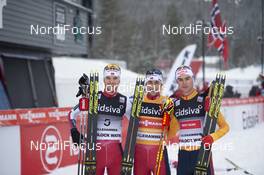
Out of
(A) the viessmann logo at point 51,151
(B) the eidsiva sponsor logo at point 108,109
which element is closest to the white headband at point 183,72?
(B) the eidsiva sponsor logo at point 108,109

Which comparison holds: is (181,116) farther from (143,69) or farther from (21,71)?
(143,69)

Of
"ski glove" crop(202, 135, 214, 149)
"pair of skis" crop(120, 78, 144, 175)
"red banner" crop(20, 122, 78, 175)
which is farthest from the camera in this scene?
"red banner" crop(20, 122, 78, 175)

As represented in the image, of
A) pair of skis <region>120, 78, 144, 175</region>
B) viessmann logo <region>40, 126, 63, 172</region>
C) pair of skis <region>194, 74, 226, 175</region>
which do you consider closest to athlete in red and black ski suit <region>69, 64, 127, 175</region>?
pair of skis <region>120, 78, 144, 175</region>

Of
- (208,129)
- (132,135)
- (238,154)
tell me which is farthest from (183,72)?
(238,154)

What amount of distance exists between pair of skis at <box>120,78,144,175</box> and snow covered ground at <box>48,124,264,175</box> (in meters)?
2.62

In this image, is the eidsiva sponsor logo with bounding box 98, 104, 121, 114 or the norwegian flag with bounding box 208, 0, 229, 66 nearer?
the eidsiva sponsor logo with bounding box 98, 104, 121, 114

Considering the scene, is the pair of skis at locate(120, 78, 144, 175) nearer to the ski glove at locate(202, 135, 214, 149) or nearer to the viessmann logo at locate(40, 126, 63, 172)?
the ski glove at locate(202, 135, 214, 149)

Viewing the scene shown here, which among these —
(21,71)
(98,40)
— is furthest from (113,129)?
(98,40)

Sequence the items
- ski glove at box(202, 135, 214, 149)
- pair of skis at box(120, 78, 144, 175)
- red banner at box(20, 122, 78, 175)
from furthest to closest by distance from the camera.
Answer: red banner at box(20, 122, 78, 175) < pair of skis at box(120, 78, 144, 175) < ski glove at box(202, 135, 214, 149)

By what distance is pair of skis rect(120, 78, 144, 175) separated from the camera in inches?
209

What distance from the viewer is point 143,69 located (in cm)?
4844

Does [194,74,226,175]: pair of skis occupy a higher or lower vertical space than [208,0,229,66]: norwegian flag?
lower

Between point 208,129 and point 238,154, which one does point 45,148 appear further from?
point 238,154

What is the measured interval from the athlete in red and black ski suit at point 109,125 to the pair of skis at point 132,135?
0.14 metres
